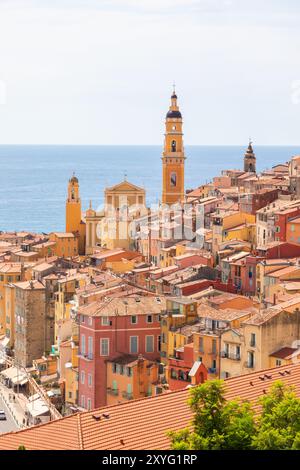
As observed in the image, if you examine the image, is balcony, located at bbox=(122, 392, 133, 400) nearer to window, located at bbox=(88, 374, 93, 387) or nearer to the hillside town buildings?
the hillside town buildings

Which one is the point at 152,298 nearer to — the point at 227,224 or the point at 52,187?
the point at 227,224

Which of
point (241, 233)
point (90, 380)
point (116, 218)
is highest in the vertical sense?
point (241, 233)

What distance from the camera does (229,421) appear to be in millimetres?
17797

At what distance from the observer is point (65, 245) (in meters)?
56.8

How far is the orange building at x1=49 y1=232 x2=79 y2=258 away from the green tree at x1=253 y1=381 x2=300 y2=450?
125 ft

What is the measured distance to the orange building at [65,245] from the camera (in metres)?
56.4

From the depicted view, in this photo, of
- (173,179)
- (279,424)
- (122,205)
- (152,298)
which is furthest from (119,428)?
(173,179)

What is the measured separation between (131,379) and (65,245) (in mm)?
23735

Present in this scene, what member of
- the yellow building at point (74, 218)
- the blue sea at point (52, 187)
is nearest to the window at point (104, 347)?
the yellow building at point (74, 218)

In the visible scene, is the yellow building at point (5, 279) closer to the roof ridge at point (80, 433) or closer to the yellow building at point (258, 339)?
the yellow building at point (258, 339)

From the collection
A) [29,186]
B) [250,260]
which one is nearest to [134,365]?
[250,260]

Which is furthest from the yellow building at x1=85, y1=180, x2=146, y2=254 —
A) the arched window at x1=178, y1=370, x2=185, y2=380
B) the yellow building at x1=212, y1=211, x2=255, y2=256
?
the arched window at x1=178, y1=370, x2=185, y2=380
